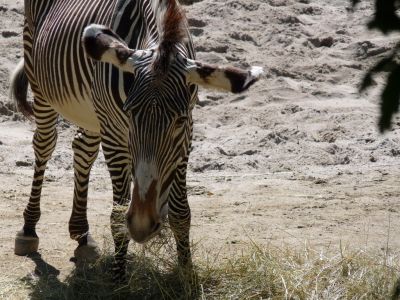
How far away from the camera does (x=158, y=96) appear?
4.27m

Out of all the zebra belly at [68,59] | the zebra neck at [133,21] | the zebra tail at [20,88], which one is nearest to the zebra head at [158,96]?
the zebra neck at [133,21]

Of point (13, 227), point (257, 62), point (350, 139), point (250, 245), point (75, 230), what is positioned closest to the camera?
point (250, 245)

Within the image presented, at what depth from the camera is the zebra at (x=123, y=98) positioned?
4.25 m

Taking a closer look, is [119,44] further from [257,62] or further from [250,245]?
[257,62]

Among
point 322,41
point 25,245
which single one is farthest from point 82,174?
point 322,41

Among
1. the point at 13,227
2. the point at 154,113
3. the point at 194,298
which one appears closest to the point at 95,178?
the point at 13,227

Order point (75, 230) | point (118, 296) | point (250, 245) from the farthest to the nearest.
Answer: point (75, 230) < point (250, 245) < point (118, 296)

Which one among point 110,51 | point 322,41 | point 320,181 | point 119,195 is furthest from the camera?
point 322,41

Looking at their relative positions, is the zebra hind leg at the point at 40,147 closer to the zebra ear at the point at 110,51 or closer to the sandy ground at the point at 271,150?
the sandy ground at the point at 271,150

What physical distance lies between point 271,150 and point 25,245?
3.17 meters

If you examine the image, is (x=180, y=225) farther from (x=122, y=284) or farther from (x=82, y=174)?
(x=82, y=174)

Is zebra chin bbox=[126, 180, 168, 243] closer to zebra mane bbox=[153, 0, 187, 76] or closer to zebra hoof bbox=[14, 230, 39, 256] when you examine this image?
zebra mane bbox=[153, 0, 187, 76]

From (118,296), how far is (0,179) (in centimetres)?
313

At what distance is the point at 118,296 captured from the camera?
5.02m
